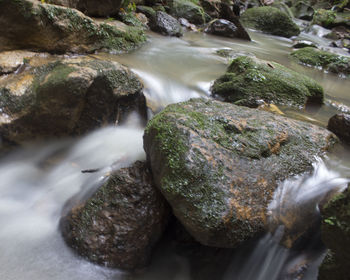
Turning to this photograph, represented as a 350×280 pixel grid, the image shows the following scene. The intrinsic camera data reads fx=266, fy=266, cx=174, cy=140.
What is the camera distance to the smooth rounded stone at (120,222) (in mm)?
2539

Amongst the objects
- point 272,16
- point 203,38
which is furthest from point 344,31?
point 203,38

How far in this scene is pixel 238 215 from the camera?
221 centimetres

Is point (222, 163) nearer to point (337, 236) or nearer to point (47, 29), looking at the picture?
point (337, 236)

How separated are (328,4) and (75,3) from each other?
995 inches

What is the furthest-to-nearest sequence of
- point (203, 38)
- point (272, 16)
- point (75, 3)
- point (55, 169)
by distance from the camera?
point (272, 16) < point (203, 38) < point (75, 3) < point (55, 169)

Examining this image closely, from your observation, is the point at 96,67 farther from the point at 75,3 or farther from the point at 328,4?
the point at 328,4

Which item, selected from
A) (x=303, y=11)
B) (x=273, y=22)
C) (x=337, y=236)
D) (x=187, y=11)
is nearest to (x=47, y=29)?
(x=337, y=236)

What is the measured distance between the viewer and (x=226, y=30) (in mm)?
10898

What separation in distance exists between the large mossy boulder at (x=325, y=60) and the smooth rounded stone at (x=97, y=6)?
6143 mm

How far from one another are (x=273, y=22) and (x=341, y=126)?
12313mm

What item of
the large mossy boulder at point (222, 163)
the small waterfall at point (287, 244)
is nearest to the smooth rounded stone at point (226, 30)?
the large mossy boulder at point (222, 163)

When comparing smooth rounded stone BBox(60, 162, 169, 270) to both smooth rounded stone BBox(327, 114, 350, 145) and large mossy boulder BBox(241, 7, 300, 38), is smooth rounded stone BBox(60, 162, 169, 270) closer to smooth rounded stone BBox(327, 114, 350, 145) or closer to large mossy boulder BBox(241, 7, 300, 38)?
smooth rounded stone BBox(327, 114, 350, 145)

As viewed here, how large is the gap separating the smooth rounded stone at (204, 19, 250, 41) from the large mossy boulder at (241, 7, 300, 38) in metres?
3.96

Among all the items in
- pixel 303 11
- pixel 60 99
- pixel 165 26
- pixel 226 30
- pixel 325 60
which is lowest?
pixel 60 99
